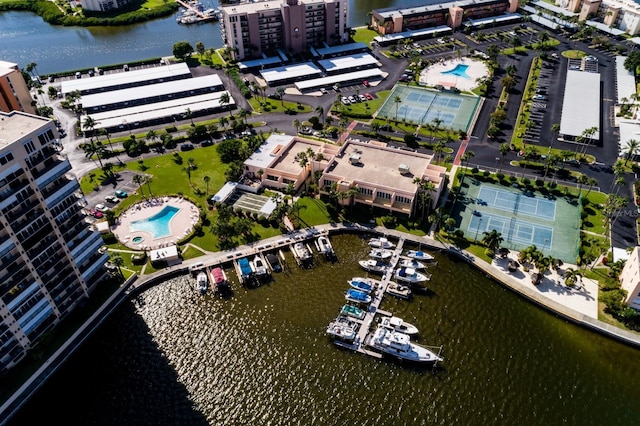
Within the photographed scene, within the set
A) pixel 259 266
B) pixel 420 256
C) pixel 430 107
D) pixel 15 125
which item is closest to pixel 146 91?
pixel 15 125

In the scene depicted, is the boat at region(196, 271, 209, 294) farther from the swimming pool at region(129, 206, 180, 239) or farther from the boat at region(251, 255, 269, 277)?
the swimming pool at region(129, 206, 180, 239)

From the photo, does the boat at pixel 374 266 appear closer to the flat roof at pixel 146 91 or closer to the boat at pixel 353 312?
the boat at pixel 353 312

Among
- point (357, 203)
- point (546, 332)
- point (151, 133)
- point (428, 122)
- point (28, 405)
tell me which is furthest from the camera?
point (428, 122)

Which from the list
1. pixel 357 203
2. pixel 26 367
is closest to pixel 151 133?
pixel 357 203

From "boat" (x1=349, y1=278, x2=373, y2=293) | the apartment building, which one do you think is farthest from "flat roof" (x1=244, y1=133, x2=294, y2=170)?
the apartment building

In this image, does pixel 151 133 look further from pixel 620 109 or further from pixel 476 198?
pixel 620 109

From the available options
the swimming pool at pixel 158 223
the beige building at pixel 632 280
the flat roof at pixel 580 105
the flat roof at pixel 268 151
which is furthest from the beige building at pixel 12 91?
the flat roof at pixel 580 105
